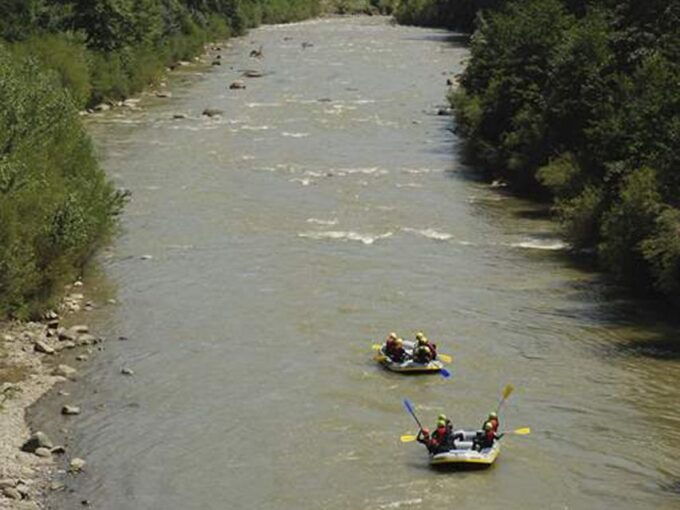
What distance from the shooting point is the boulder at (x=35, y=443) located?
27.7m

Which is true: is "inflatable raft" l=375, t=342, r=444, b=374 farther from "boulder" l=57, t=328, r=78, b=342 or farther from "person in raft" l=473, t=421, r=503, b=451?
"boulder" l=57, t=328, r=78, b=342

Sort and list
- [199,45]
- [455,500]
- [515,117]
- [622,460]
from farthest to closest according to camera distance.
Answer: [199,45] < [515,117] < [622,460] < [455,500]

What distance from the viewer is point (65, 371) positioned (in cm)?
3306

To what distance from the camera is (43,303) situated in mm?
37188

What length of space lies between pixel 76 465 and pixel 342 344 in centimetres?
1105

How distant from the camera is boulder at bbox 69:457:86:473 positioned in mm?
26922

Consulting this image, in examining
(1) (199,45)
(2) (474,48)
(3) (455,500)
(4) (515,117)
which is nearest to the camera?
(3) (455,500)

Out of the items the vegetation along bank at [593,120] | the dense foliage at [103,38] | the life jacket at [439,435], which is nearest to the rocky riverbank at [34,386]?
the life jacket at [439,435]

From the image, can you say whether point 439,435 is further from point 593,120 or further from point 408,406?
point 593,120

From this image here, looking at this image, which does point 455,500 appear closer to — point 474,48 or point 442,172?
point 442,172

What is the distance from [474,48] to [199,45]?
46471 mm

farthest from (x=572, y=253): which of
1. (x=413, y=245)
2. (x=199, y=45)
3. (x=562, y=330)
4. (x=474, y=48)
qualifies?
(x=199, y=45)

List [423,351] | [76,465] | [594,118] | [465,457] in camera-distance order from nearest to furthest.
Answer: [76,465]
[465,457]
[423,351]
[594,118]

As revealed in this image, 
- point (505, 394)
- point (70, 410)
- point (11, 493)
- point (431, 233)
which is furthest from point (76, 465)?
point (431, 233)
